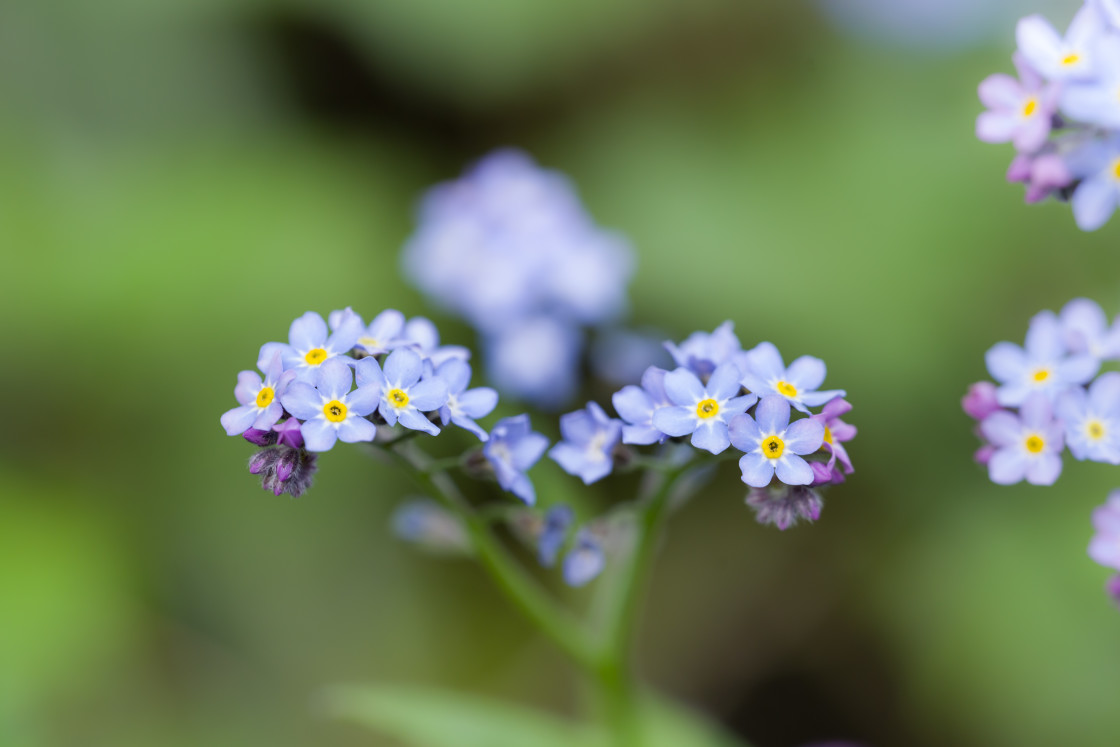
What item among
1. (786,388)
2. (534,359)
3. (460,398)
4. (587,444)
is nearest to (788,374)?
(786,388)

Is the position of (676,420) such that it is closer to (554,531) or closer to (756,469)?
(756,469)

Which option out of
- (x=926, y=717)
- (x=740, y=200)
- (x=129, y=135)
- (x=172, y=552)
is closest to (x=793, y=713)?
(x=926, y=717)

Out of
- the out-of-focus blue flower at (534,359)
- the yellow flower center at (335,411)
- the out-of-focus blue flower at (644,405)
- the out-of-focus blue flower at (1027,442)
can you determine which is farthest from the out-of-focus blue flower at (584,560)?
the out-of-focus blue flower at (534,359)

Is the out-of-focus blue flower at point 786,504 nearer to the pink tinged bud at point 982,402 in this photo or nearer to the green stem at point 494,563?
the pink tinged bud at point 982,402

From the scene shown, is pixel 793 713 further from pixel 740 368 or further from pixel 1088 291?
pixel 740 368

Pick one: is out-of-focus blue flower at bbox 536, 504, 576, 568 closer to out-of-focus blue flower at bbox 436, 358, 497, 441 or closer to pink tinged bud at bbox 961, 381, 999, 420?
out-of-focus blue flower at bbox 436, 358, 497, 441

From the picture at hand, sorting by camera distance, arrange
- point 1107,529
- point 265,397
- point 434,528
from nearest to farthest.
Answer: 1. point 265,397
2. point 1107,529
3. point 434,528

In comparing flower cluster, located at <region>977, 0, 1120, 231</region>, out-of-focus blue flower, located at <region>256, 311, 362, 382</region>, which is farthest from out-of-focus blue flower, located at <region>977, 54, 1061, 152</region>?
out-of-focus blue flower, located at <region>256, 311, 362, 382</region>
